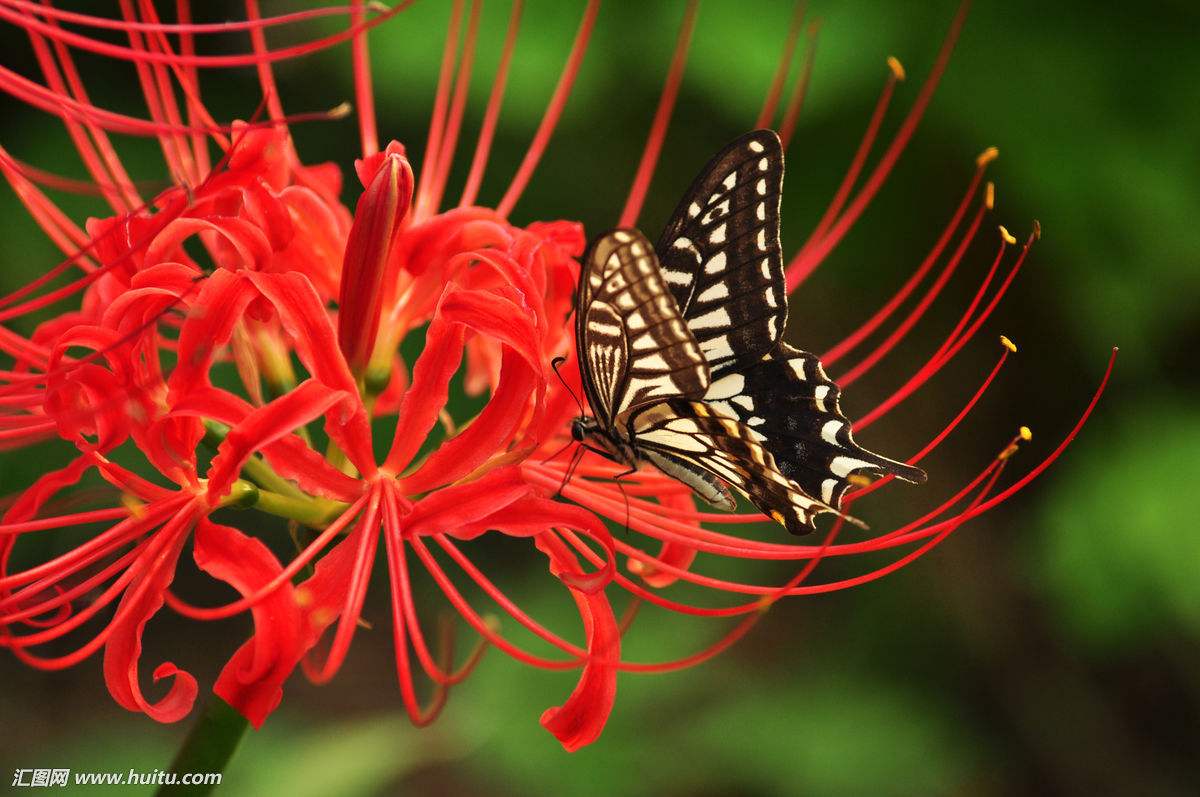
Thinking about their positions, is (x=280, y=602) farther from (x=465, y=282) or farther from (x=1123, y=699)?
(x=1123, y=699)

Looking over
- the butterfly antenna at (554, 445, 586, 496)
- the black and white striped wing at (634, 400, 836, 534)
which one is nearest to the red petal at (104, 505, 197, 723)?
the butterfly antenna at (554, 445, 586, 496)

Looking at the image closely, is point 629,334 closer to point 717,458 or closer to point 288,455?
point 717,458

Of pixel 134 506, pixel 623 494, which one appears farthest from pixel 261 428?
pixel 623 494

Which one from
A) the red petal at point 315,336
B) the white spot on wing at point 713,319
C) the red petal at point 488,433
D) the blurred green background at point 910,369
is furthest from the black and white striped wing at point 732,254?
the blurred green background at point 910,369

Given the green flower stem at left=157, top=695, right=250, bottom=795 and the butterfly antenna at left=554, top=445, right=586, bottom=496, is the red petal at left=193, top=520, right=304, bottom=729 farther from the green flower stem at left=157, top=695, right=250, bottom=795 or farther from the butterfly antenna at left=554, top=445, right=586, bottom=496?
the butterfly antenna at left=554, top=445, right=586, bottom=496

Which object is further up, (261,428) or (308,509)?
(261,428)

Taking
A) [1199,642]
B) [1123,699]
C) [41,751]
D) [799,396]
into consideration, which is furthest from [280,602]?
[41,751]
